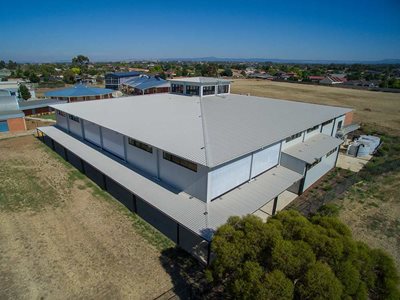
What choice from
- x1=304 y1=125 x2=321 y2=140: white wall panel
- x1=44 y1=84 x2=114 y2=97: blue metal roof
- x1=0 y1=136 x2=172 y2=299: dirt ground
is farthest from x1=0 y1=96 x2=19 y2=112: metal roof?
x1=304 y1=125 x2=321 y2=140: white wall panel

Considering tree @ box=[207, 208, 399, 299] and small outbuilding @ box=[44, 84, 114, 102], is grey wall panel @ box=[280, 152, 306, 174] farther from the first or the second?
small outbuilding @ box=[44, 84, 114, 102]

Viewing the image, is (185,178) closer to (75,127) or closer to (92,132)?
(92,132)

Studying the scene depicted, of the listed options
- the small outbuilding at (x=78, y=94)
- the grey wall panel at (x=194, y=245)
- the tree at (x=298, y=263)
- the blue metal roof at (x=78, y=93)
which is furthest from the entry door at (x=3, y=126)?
the tree at (x=298, y=263)

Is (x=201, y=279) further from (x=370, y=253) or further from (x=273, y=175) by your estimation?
(x=273, y=175)

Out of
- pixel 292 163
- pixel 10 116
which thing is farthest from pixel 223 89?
pixel 10 116

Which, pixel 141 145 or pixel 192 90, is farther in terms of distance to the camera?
pixel 192 90

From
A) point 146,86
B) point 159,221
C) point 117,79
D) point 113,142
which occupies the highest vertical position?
point 117,79
